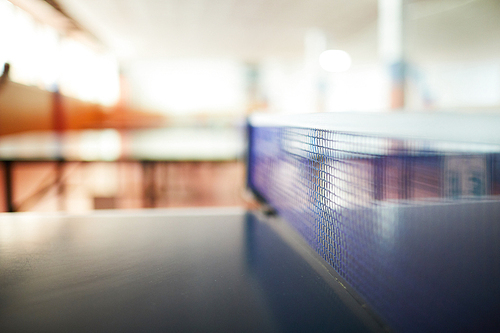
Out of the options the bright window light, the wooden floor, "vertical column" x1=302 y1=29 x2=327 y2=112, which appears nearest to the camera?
the wooden floor

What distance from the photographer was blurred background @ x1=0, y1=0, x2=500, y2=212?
138 inches

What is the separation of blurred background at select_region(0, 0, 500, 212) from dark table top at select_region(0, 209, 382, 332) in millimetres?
1238

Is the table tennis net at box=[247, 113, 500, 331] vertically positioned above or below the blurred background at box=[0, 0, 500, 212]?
below

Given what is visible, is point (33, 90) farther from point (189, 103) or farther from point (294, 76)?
point (294, 76)

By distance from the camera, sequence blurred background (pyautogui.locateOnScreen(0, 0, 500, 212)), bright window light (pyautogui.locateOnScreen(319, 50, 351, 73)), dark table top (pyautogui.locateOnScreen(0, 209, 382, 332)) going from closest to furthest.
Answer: dark table top (pyautogui.locateOnScreen(0, 209, 382, 332))
blurred background (pyautogui.locateOnScreen(0, 0, 500, 212))
bright window light (pyautogui.locateOnScreen(319, 50, 351, 73))

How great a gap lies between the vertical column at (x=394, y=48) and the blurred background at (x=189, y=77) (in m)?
0.02

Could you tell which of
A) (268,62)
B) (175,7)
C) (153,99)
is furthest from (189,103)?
(175,7)

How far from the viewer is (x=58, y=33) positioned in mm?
6379

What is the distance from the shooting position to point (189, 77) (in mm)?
11766

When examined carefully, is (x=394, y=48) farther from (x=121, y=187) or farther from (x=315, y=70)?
(x=121, y=187)

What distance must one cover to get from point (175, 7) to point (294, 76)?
7.13m

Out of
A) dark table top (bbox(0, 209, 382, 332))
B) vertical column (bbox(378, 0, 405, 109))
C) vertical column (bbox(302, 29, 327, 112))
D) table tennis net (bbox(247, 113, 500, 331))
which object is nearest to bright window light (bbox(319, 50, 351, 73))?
vertical column (bbox(302, 29, 327, 112))

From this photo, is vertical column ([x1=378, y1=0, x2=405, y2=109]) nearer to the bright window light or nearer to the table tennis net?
the bright window light

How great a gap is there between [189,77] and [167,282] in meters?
11.9
